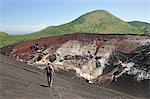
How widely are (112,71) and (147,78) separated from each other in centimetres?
488

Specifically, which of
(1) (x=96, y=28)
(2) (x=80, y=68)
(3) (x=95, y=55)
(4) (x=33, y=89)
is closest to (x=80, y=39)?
(3) (x=95, y=55)

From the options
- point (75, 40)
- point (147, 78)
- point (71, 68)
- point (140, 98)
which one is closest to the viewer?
point (140, 98)

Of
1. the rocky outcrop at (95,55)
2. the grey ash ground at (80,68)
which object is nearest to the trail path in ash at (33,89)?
the grey ash ground at (80,68)

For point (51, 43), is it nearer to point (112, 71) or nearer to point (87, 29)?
point (112, 71)

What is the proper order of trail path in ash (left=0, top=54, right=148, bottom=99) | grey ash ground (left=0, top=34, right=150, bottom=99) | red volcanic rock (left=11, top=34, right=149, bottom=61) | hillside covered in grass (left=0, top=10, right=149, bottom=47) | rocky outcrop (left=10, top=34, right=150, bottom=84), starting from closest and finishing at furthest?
trail path in ash (left=0, top=54, right=148, bottom=99) < grey ash ground (left=0, top=34, right=150, bottom=99) < rocky outcrop (left=10, top=34, right=150, bottom=84) < red volcanic rock (left=11, top=34, right=149, bottom=61) < hillside covered in grass (left=0, top=10, right=149, bottom=47)

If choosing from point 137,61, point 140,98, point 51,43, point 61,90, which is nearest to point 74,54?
point 51,43

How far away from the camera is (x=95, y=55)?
4212 centimetres

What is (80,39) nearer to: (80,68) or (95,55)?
(95,55)

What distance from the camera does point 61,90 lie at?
24.2 metres

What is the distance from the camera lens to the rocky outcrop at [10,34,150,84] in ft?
119

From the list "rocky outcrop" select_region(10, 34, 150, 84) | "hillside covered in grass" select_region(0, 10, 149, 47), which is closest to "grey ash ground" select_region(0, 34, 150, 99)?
"rocky outcrop" select_region(10, 34, 150, 84)

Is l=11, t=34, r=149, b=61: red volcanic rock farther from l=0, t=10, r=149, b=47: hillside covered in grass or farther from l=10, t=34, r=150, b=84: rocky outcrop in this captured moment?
l=0, t=10, r=149, b=47: hillside covered in grass

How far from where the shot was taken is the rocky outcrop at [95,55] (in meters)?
36.2

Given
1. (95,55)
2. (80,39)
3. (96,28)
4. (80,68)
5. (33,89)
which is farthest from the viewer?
(96,28)
